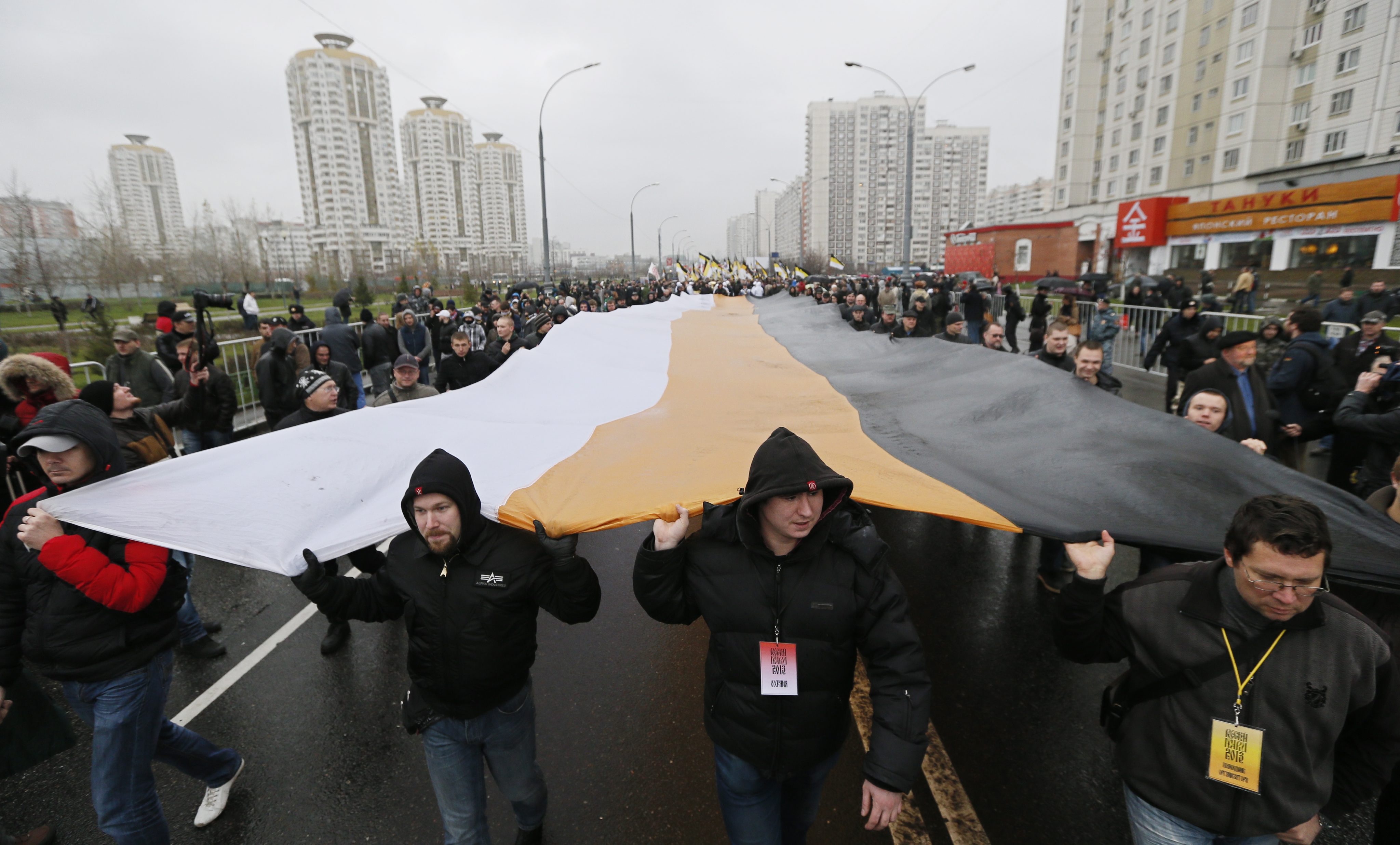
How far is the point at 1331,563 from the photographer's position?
2266 mm

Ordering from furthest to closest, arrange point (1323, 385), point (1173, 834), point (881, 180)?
1. point (881, 180)
2. point (1323, 385)
3. point (1173, 834)

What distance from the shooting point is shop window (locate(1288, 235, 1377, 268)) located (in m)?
29.2

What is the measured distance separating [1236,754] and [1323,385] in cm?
566

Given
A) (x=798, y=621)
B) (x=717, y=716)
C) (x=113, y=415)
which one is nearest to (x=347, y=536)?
(x=717, y=716)

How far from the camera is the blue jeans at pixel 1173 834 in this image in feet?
6.75

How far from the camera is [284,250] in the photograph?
109500mm

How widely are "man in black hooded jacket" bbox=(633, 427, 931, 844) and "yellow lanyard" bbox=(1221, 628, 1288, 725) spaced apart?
0.89 meters

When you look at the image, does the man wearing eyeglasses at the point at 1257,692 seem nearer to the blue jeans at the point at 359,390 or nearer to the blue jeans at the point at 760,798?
the blue jeans at the point at 760,798

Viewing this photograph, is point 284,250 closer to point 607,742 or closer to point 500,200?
point 500,200

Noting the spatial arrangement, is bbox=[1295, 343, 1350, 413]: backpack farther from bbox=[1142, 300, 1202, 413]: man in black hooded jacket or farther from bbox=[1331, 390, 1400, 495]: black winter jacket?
bbox=[1142, 300, 1202, 413]: man in black hooded jacket

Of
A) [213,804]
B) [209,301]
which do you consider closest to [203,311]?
[209,301]

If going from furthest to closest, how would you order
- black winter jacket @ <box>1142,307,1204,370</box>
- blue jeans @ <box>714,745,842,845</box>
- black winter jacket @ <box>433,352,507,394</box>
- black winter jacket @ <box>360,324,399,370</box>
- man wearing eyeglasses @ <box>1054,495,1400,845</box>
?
black winter jacket @ <box>360,324,399,370</box>
black winter jacket @ <box>1142,307,1204,370</box>
black winter jacket @ <box>433,352,507,394</box>
blue jeans @ <box>714,745,842,845</box>
man wearing eyeglasses @ <box>1054,495,1400,845</box>

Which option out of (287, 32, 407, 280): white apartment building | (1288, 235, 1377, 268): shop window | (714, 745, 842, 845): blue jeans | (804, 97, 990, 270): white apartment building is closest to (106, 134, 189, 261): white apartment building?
(287, 32, 407, 280): white apartment building

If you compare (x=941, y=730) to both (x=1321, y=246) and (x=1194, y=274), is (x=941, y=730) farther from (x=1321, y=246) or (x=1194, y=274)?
(x=1194, y=274)
